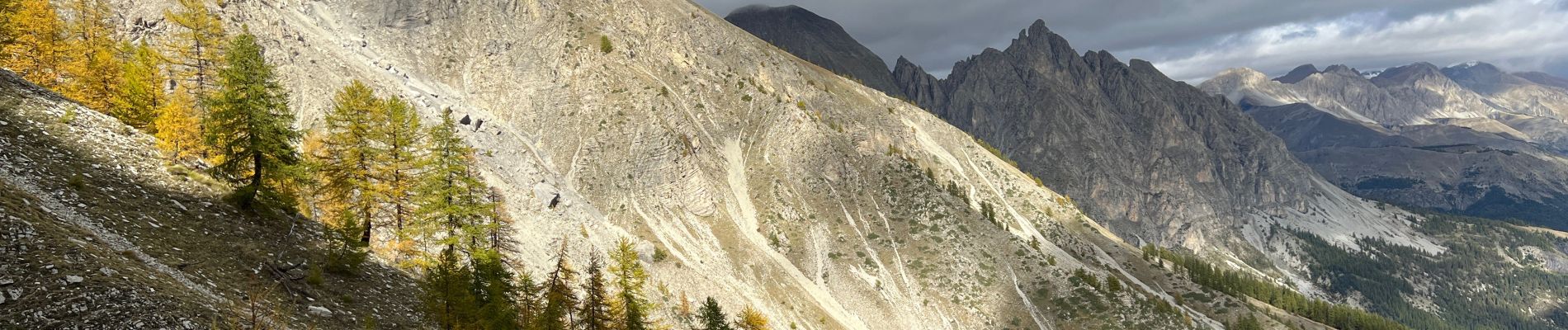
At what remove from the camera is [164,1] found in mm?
65188

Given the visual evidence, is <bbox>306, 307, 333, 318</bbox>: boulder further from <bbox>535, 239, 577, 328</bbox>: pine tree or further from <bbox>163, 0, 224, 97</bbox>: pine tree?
<bbox>163, 0, 224, 97</bbox>: pine tree

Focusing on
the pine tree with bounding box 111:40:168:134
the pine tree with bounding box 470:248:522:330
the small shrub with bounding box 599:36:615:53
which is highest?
the small shrub with bounding box 599:36:615:53

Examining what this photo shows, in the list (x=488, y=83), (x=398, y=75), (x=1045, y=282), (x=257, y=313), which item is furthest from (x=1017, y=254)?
(x=257, y=313)

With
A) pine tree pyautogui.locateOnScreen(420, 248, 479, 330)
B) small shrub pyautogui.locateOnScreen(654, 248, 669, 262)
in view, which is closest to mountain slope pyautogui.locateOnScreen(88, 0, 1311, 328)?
small shrub pyautogui.locateOnScreen(654, 248, 669, 262)

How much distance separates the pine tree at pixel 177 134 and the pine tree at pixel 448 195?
393 inches

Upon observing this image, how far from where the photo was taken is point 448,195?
117ft

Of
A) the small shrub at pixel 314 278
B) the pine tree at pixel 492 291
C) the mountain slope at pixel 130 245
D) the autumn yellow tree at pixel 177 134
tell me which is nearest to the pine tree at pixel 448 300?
the pine tree at pixel 492 291

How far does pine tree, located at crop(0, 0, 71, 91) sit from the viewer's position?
1538 inches

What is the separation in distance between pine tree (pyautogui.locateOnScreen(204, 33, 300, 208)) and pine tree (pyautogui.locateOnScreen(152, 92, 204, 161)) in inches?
48.2

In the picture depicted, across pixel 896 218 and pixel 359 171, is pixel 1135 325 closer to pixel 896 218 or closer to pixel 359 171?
pixel 896 218

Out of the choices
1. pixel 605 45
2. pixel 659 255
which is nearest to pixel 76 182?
pixel 659 255

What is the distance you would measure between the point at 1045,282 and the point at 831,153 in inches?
1641

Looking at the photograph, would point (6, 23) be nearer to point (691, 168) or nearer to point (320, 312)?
point (320, 312)

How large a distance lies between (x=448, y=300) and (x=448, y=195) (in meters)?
7.34
